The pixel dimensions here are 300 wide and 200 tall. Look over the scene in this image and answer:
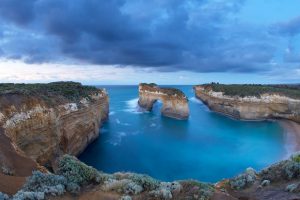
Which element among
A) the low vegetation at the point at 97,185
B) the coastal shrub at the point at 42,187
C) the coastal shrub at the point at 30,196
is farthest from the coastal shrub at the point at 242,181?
the coastal shrub at the point at 30,196

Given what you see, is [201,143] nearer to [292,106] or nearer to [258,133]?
[258,133]

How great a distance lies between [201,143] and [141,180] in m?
26.4

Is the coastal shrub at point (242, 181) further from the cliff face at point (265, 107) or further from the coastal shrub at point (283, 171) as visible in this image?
the cliff face at point (265, 107)

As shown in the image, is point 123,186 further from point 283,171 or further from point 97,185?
point 283,171

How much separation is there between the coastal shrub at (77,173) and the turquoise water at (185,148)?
14.8 metres

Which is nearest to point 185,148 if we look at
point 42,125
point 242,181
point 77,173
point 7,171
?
point 42,125

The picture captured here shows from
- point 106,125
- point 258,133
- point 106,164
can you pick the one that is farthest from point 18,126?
point 258,133

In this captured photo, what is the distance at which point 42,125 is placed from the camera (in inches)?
858

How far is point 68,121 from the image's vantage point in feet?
87.2

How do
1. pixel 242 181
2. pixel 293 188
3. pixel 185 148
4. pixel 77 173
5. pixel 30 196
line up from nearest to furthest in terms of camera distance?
pixel 30 196
pixel 293 188
pixel 77 173
pixel 242 181
pixel 185 148

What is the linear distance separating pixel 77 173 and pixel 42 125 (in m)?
13.9

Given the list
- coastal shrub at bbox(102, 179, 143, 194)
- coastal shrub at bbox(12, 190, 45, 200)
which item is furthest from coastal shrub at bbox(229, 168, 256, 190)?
coastal shrub at bbox(12, 190, 45, 200)

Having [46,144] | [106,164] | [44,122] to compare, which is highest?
[44,122]

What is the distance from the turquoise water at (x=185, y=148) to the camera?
26.1 meters
